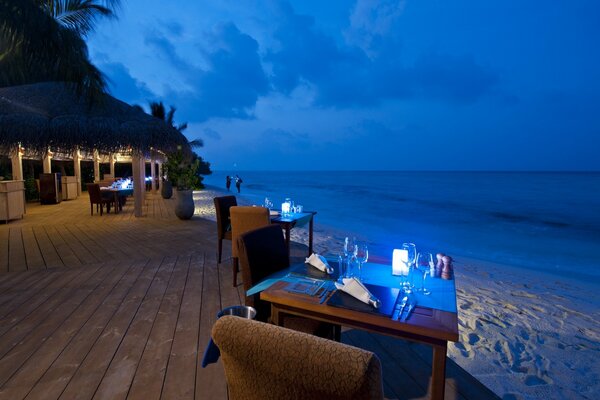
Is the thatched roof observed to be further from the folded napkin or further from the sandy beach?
the sandy beach

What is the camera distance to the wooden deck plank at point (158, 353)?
1632mm

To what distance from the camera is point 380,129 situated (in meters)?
68.8

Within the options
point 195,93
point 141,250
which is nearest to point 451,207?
point 141,250

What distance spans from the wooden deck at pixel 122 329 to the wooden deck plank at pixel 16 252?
3cm

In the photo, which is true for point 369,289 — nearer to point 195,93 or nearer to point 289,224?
point 289,224

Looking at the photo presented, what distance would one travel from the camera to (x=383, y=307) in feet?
4.01

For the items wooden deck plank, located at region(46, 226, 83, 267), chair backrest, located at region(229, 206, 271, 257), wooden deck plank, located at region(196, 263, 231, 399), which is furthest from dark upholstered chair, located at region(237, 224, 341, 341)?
wooden deck plank, located at region(46, 226, 83, 267)

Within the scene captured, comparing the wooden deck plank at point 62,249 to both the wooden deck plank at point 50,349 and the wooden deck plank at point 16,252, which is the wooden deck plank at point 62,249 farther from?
the wooden deck plank at point 50,349

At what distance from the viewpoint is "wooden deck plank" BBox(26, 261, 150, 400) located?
163 cm

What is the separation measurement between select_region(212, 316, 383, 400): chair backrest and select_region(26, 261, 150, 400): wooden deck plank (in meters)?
1.59

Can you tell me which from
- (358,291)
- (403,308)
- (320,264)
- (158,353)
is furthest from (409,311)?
(158,353)

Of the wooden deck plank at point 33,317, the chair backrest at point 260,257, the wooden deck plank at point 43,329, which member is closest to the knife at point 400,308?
the chair backrest at point 260,257

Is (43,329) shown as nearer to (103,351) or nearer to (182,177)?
(103,351)

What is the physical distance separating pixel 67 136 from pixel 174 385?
638cm
